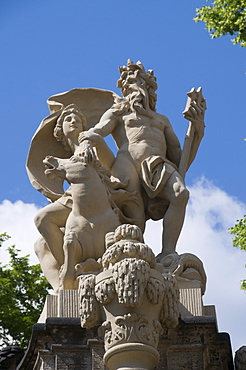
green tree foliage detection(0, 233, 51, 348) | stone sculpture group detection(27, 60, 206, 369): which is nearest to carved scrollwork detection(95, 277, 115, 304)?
stone sculpture group detection(27, 60, 206, 369)

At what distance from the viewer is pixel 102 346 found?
33.8ft

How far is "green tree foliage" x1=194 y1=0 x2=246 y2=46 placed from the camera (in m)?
17.5

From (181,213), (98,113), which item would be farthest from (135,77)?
(181,213)

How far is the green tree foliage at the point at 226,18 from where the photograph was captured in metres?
17.5

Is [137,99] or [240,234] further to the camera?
[240,234]

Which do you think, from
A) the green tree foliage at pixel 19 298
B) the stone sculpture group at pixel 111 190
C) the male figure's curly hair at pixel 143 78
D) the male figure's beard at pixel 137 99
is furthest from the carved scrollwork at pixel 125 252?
the green tree foliage at pixel 19 298

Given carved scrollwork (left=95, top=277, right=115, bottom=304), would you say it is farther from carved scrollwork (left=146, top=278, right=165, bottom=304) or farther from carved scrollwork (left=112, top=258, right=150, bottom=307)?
carved scrollwork (left=146, top=278, right=165, bottom=304)

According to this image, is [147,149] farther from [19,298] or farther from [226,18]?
[19,298]

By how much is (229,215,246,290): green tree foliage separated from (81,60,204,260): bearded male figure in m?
4.41

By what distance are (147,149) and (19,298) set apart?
10178 millimetres

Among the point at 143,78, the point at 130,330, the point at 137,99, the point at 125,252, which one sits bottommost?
the point at 130,330

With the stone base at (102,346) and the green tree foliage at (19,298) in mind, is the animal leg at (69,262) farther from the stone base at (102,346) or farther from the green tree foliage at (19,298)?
the green tree foliage at (19,298)

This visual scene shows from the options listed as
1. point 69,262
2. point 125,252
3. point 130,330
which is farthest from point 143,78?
point 130,330

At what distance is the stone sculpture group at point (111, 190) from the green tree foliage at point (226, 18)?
4.60 metres
